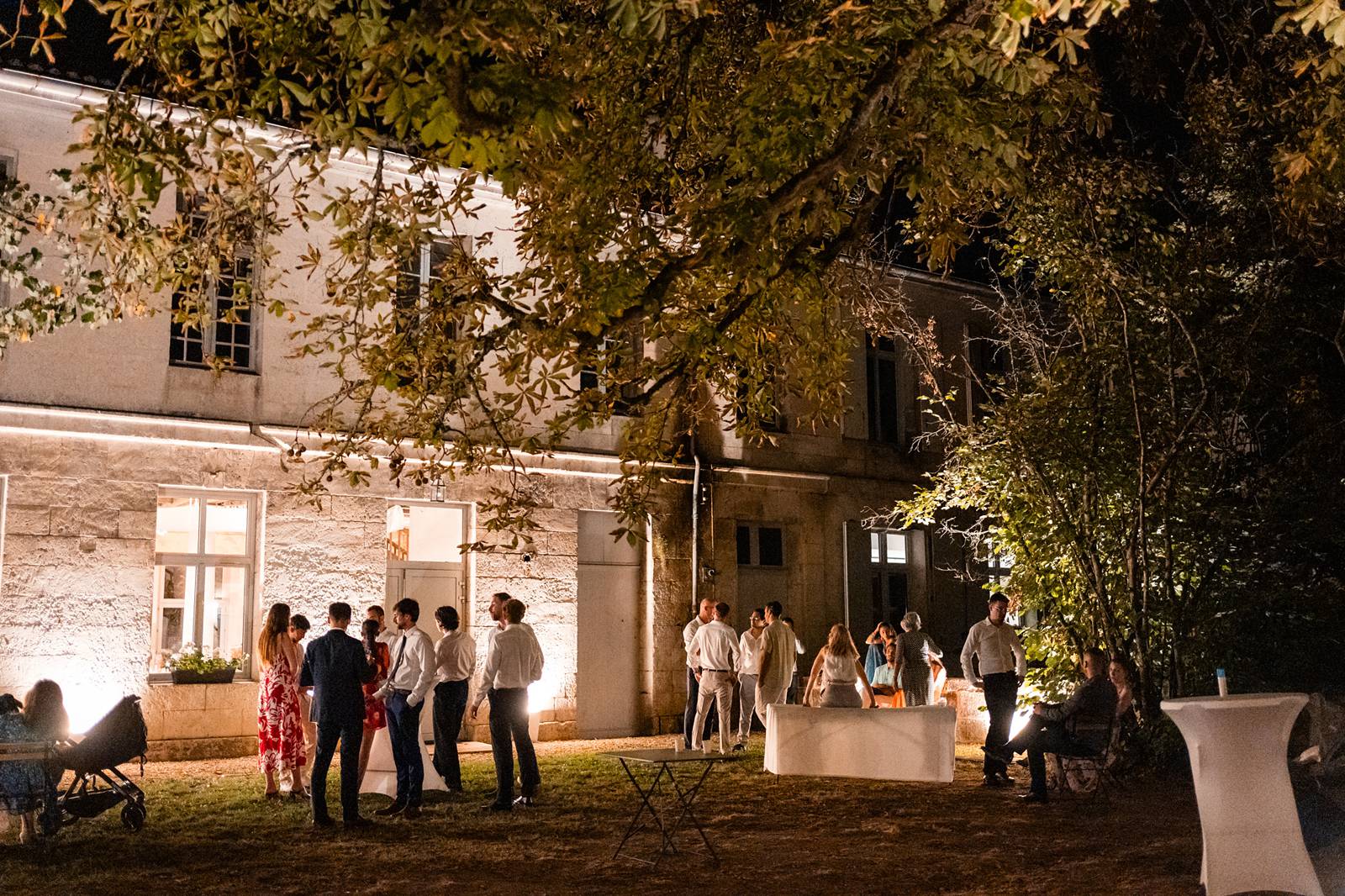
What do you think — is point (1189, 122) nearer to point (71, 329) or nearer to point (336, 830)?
point (336, 830)

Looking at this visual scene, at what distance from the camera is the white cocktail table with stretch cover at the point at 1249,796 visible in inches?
271

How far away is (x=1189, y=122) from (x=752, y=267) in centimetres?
745

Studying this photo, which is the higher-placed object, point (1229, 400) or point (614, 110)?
point (614, 110)

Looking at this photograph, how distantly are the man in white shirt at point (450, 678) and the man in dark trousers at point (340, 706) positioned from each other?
107 cm

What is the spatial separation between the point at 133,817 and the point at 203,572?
19.0 ft

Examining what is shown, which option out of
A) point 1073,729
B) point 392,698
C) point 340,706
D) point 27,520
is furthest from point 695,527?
point 340,706

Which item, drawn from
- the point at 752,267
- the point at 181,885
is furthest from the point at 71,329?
the point at 752,267

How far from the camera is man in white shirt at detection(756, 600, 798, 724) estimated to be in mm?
14695

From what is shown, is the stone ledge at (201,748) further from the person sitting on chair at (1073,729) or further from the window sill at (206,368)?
the person sitting on chair at (1073,729)

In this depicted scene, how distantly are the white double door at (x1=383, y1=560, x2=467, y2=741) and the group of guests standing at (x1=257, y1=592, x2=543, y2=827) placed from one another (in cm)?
461

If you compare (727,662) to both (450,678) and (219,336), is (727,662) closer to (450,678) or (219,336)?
(450,678)

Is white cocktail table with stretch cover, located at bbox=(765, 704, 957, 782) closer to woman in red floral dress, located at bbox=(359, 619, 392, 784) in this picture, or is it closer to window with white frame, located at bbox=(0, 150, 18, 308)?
woman in red floral dress, located at bbox=(359, 619, 392, 784)

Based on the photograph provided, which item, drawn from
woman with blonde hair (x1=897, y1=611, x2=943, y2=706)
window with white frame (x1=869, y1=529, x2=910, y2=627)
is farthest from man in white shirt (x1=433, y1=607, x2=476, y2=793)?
window with white frame (x1=869, y1=529, x2=910, y2=627)

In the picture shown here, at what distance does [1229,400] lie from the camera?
1380 cm
